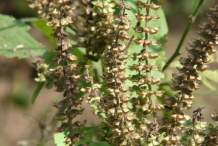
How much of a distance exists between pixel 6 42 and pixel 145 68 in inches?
27.3

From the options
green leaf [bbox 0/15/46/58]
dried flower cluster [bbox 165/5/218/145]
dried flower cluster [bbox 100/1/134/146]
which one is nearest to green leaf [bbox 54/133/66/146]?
dried flower cluster [bbox 100/1/134/146]

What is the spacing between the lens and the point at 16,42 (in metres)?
1.79

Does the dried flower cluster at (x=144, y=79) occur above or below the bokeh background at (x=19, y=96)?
above

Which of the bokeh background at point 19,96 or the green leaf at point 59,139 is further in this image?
the bokeh background at point 19,96

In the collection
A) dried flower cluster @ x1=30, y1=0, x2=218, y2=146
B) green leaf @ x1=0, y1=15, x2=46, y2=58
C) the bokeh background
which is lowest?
the bokeh background

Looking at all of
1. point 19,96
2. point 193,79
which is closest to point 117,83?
point 193,79

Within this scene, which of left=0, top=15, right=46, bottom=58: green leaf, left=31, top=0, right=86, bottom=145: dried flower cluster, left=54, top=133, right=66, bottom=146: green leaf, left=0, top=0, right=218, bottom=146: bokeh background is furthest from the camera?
left=0, top=0, right=218, bottom=146: bokeh background

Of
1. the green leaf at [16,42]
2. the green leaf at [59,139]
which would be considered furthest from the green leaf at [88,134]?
the green leaf at [16,42]

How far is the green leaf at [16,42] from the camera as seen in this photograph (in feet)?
5.66

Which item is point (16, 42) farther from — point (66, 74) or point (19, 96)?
point (19, 96)

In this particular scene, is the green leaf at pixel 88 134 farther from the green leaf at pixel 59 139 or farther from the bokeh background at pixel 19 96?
the bokeh background at pixel 19 96

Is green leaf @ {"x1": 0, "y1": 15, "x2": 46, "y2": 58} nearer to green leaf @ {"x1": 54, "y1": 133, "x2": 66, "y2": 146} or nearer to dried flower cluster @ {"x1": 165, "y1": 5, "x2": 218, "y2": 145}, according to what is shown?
green leaf @ {"x1": 54, "y1": 133, "x2": 66, "y2": 146}

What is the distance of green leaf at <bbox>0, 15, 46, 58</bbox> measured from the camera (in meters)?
1.72

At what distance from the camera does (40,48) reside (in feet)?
5.97
